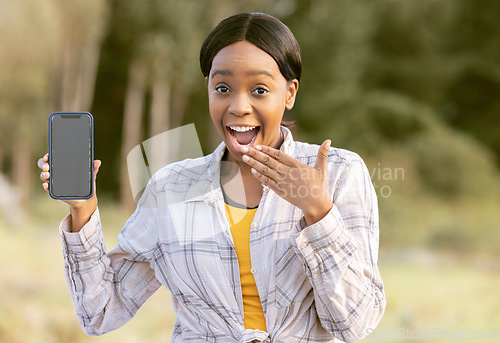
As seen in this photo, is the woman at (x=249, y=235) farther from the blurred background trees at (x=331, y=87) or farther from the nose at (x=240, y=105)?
the blurred background trees at (x=331, y=87)

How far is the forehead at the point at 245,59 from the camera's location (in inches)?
57.7

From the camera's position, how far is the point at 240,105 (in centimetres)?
148

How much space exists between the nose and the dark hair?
0.41 feet

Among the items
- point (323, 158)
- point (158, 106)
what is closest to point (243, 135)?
point (323, 158)

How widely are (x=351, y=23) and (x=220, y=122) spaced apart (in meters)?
12.4

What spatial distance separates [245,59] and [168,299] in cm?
428

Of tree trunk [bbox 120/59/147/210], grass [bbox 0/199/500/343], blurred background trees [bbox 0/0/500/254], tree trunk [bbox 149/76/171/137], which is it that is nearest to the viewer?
grass [bbox 0/199/500/343]

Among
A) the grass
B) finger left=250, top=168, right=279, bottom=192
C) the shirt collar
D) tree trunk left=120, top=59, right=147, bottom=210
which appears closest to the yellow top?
the shirt collar

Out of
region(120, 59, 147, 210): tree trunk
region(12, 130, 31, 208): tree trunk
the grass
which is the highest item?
region(120, 59, 147, 210): tree trunk

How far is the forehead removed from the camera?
147cm

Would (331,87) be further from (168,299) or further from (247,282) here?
(247,282)

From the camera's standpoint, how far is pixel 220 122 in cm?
153

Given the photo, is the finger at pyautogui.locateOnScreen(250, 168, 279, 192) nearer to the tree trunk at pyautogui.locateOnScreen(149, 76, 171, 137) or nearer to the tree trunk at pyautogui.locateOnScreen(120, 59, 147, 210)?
the tree trunk at pyautogui.locateOnScreen(120, 59, 147, 210)

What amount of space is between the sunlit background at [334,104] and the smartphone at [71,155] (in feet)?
15.2
